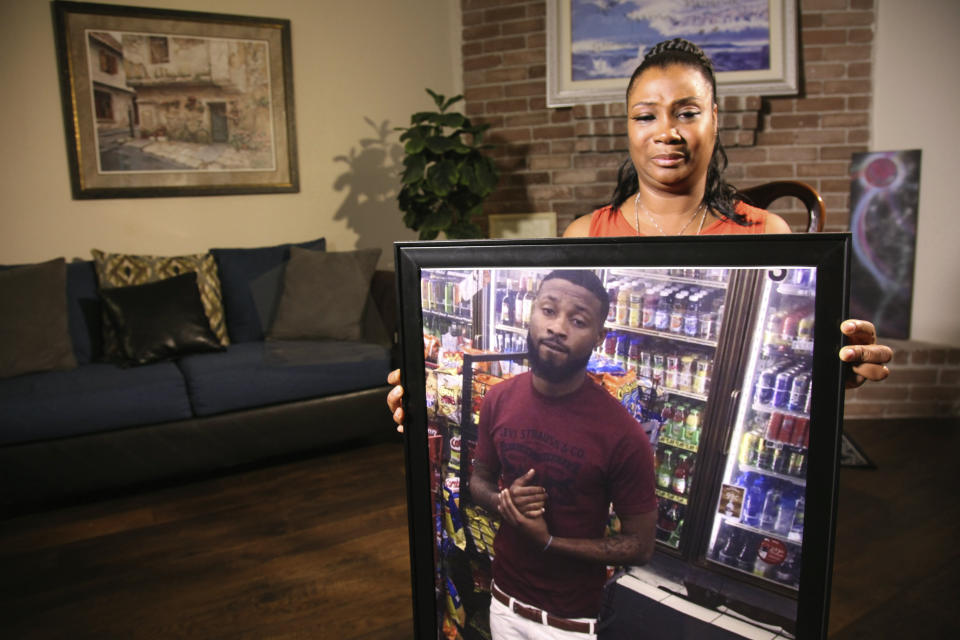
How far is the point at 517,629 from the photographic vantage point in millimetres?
684

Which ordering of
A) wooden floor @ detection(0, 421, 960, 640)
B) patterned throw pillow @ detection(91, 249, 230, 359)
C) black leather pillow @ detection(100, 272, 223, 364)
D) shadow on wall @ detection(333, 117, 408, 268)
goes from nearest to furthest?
1. wooden floor @ detection(0, 421, 960, 640)
2. black leather pillow @ detection(100, 272, 223, 364)
3. patterned throw pillow @ detection(91, 249, 230, 359)
4. shadow on wall @ detection(333, 117, 408, 268)

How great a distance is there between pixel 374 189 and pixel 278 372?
1612mm

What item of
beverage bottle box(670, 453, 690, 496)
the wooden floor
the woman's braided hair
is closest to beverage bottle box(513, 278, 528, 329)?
beverage bottle box(670, 453, 690, 496)

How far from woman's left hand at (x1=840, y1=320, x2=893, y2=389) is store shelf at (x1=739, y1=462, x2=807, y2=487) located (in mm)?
A: 116

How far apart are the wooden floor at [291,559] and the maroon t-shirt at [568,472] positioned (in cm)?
127

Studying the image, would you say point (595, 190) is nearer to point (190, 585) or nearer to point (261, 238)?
point (261, 238)

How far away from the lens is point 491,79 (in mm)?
3898

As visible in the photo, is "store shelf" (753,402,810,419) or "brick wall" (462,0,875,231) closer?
"store shelf" (753,402,810,419)

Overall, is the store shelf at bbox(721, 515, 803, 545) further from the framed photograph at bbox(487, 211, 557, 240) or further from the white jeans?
the framed photograph at bbox(487, 211, 557, 240)

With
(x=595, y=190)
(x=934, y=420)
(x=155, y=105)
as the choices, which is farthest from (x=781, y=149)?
(x=155, y=105)

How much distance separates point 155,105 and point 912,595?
3818 millimetres

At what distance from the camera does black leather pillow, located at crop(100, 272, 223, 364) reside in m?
2.82

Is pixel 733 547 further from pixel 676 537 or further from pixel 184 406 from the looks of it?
pixel 184 406

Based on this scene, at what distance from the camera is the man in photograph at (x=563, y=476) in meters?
0.63
